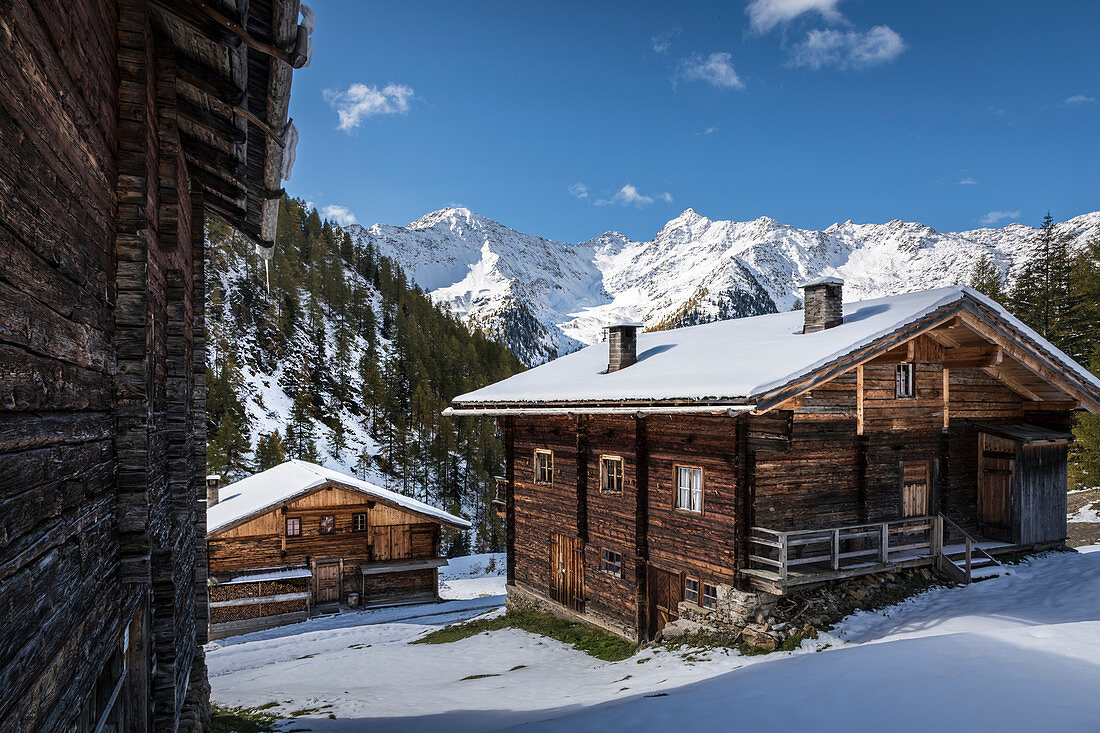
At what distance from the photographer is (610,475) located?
701 inches

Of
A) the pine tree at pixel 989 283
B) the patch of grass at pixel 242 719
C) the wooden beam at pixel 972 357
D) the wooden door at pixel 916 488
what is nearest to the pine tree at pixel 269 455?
the patch of grass at pixel 242 719

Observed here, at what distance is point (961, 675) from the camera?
8047mm

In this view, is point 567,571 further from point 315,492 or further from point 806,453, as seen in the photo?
point 315,492

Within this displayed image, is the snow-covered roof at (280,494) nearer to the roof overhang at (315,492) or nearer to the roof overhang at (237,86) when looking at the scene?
the roof overhang at (315,492)

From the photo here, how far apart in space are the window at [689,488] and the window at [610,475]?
211 centimetres

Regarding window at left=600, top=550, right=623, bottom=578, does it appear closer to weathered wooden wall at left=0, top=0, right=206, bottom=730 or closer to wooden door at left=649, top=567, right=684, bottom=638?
wooden door at left=649, top=567, right=684, bottom=638

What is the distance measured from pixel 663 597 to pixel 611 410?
203 inches

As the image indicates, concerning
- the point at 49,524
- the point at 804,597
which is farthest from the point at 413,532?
the point at 49,524

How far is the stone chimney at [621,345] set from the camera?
1923cm

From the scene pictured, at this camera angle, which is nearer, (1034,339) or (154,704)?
(154,704)

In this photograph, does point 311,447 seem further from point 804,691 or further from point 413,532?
point 804,691

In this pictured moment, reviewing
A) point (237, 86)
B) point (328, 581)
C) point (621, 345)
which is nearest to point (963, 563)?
point (621, 345)

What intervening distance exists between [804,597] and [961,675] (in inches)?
221

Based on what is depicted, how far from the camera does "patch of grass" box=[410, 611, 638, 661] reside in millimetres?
16391
